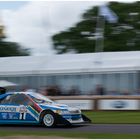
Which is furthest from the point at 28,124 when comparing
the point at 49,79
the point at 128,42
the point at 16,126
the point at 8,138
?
the point at 128,42

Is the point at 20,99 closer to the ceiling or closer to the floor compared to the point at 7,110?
closer to the ceiling

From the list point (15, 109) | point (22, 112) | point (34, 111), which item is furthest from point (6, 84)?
point (34, 111)

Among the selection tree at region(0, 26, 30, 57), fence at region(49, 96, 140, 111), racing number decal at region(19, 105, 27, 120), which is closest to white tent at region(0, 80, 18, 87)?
fence at region(49, 96, 140, 111)

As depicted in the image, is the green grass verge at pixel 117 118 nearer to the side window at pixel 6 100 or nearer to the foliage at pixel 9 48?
the side window at pixel 6 100

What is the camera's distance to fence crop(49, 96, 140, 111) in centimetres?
2600

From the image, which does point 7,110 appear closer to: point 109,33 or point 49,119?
point 49,119

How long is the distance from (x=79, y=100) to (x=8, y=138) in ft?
49.4

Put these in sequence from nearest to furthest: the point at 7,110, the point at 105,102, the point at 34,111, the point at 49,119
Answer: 1. the point at 49,119
2. the point at 34,111
3. the point at 7,110
4. the point at 105,102

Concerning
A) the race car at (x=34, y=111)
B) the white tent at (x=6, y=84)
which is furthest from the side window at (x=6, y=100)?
the white tent at (x=6, y=84)

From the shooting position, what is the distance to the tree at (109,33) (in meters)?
58.3

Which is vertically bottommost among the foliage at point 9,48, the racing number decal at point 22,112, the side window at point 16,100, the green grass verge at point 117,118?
the green grass verge at point 117,118

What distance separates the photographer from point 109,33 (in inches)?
2346

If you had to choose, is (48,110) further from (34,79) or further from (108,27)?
(108,27)

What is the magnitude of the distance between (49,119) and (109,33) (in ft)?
146
